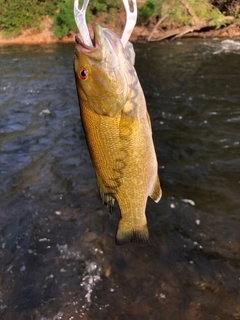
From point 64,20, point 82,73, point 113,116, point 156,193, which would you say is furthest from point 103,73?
point 64,20

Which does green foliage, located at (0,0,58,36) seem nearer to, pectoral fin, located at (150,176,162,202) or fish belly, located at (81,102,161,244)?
pectoral fin, located at (150,176,162,202)

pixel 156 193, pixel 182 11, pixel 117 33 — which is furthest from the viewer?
pixel 117 33

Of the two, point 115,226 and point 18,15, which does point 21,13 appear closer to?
point 18,15

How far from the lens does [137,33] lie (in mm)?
20984

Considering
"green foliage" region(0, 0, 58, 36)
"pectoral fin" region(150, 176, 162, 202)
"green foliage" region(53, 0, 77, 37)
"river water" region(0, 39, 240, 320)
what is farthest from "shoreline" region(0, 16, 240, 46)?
"pectoral fin" region(150, 176, 162, 202)

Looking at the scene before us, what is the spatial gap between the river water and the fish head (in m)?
2.75

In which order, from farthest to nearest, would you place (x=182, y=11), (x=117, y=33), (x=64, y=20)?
(x=64, y=20) < (x=117, y=33) < (x=182, y=11)

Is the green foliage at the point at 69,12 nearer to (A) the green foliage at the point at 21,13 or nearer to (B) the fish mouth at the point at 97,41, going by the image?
(A) the green foliage at the point at 21,13

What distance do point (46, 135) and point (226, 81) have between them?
609 centimetres

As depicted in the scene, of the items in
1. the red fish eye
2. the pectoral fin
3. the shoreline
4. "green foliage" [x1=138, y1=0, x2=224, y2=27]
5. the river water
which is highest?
the red fish eye

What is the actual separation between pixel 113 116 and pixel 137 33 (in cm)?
2020

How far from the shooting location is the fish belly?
2135mm

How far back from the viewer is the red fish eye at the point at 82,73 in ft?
6.59

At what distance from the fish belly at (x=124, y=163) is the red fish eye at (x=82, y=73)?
7.1 inches
